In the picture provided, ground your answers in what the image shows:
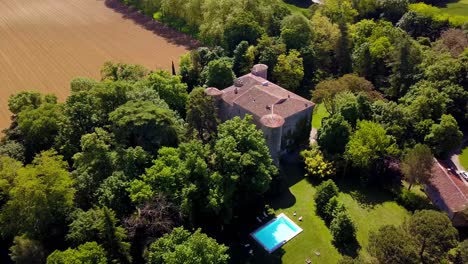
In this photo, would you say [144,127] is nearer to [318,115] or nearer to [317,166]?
[317,166]

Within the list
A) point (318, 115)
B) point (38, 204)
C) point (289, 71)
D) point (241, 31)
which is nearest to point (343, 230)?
point (318, 115)

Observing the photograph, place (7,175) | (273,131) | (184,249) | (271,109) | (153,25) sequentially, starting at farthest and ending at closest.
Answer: (153,25) → (271,109) → (273,131) → (7,175) → (184,249)

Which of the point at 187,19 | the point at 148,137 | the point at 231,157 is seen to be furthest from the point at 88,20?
the point at 231,157

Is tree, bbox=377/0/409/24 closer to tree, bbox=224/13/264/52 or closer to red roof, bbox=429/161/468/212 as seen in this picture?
tree, bbox=224/13/264/52

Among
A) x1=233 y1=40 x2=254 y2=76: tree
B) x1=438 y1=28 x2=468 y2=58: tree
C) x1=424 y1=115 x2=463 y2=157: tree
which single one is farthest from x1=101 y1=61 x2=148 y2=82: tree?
x1=438 y1=28 x2=468 y2=58: tree

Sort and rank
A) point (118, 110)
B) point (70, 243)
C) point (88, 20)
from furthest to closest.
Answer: point (88, 20) → point (118, 110) → point (70, 243)

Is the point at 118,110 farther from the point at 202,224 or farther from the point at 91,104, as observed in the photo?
the point at 202,224
